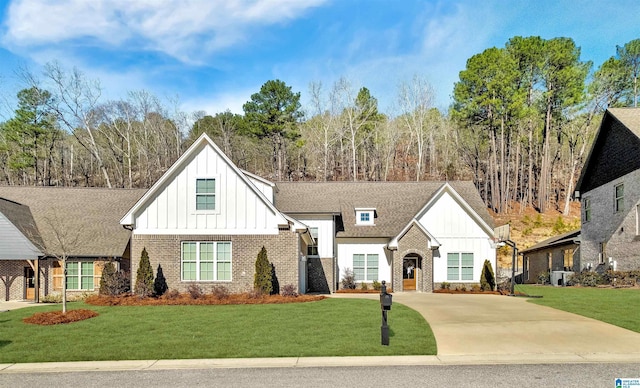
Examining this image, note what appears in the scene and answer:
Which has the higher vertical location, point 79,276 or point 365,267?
point 365,267

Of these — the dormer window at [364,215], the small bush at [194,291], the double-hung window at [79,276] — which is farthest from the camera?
the dormer window at [364,215]

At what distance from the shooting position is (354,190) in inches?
1430

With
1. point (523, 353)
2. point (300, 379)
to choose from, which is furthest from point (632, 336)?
point (300, 379)

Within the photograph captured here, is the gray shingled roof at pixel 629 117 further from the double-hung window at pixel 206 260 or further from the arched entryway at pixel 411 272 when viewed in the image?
the double-hung window at pixel 206 260

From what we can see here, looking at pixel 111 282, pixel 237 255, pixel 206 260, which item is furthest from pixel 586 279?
pixel 111 282

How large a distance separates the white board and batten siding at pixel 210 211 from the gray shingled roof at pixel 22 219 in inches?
238

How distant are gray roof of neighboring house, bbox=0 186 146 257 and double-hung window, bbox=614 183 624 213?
92.6 ft

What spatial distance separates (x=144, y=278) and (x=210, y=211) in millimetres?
4132

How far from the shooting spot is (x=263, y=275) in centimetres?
2345

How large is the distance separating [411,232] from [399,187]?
21.9ft

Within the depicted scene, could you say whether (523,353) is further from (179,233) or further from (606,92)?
(606,92)

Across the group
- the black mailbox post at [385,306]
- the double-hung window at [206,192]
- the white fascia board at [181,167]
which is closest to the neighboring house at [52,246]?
the white fascia board at [181,167]

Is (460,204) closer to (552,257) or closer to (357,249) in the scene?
(357,249)

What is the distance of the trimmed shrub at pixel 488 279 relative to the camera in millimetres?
30278
